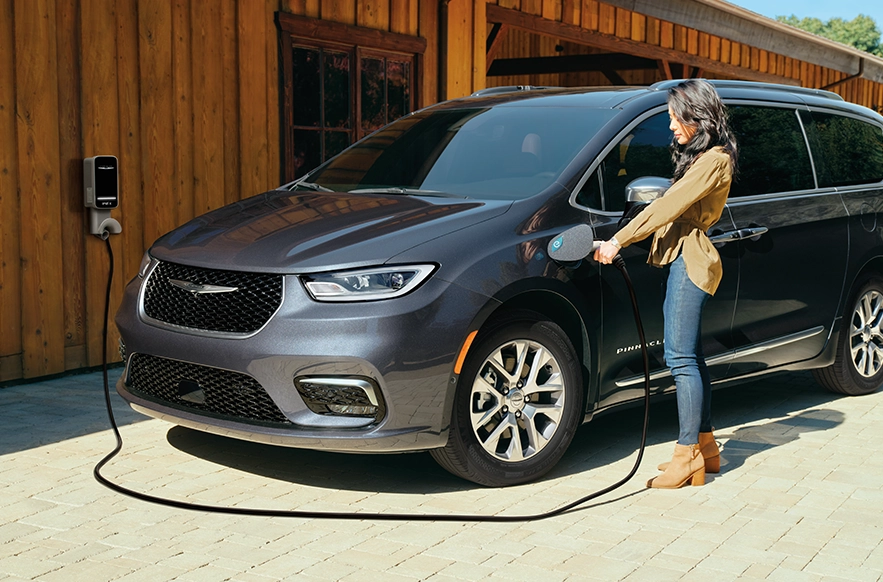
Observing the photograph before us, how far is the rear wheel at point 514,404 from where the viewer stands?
4973mm

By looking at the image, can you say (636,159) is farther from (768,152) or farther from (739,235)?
(768,152)

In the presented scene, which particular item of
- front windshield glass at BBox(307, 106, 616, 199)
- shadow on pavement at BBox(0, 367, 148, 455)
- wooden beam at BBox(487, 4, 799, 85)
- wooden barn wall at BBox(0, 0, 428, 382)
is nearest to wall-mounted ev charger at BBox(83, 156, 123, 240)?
wooden barn wall at BBox(0, 0, 428, 382)

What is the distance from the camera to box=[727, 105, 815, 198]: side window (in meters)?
6.46

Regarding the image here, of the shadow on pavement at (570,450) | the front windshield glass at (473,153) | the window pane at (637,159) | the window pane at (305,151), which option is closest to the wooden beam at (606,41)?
the window pane at (305,151)

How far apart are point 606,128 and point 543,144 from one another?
13.1 inches

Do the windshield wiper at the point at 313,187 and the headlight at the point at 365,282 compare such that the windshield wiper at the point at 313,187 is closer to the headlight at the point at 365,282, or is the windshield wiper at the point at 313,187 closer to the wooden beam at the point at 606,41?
the headlight at the point at 365,282

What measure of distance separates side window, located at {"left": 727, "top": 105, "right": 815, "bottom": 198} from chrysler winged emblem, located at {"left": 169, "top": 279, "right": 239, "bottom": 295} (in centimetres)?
296

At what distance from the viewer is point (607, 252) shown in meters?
4.98

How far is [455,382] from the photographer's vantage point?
191 inches

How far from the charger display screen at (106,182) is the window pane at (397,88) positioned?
3.67m

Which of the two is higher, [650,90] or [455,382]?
[650,90]

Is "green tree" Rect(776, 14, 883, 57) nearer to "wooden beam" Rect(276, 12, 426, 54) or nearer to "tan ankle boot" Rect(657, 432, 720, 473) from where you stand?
"wooden beam" Rect(276, 12, 426, 54)

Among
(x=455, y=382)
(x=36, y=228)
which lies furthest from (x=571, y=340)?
(x=36, y=228)

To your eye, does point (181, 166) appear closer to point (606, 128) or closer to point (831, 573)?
point (606, 128)
